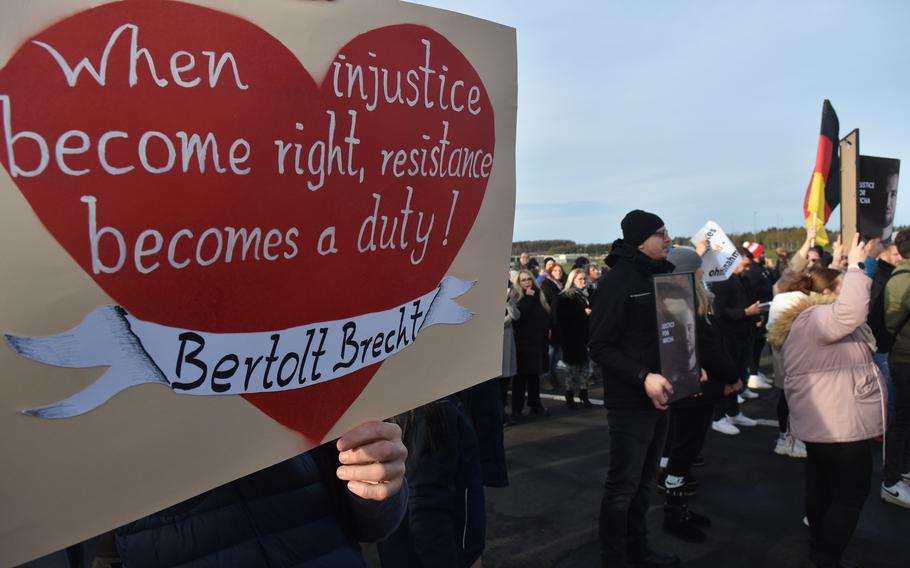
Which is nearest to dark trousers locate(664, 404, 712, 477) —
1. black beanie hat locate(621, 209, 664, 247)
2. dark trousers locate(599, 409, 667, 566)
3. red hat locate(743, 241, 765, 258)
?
dark trousers locate(599, 409, 667, 566)

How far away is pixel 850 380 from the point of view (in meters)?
3.20

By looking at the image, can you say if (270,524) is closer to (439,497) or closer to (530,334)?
(439,497)

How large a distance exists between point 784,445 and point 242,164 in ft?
19.6

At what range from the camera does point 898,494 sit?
430 centimetres

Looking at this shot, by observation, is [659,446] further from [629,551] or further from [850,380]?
[850,380]

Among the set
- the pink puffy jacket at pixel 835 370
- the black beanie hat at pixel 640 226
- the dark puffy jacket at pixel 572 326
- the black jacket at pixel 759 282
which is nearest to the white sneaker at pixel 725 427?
the dark puffy jacket at pixel 572 326

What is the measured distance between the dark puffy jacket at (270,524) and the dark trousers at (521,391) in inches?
230

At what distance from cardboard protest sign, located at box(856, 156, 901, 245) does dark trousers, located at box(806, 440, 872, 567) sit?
3008mm

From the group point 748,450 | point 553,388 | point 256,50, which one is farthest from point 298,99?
point 553,388

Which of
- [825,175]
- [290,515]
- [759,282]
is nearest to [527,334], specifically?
[759,282]

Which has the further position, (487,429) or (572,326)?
(572,326)

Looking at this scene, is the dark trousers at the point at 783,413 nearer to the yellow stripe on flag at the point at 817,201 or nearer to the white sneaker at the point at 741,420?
the white sneaker at the point at 741,420

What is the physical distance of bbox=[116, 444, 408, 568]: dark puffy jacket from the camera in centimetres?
115

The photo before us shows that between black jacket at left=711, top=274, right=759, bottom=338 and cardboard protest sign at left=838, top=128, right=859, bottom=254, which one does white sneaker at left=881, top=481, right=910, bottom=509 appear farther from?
black jacket at left=711, top=274, right=759, bottom=338
